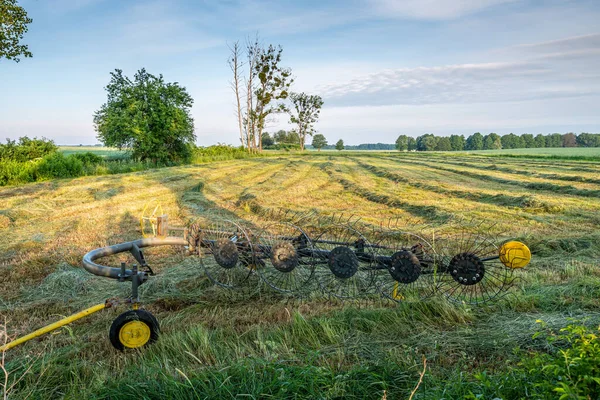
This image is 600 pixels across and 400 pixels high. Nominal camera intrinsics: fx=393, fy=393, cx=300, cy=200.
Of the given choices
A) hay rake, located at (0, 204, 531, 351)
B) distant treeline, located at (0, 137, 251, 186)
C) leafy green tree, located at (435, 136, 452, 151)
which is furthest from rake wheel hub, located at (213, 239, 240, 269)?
leafy green tree, located at (435, 136, 452, 151)

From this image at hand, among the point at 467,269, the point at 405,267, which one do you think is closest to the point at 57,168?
the point at 405,267

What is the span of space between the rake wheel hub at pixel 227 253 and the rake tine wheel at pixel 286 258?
0.26 metres

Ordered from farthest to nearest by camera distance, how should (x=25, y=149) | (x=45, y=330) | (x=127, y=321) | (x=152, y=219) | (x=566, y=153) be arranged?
(x=566, y=153) < (x=25, y=149) < (x=152, y=219) < (x=127, y=321) < (x=45, y=330)

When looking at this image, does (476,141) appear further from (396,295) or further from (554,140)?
(396,295)

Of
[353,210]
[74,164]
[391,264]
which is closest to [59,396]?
[391,264]

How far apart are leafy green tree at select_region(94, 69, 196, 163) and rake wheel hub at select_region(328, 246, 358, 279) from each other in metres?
26.7

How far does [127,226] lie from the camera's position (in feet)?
31.2

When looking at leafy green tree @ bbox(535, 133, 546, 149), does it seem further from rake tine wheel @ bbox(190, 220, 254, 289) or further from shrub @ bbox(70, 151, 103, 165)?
rake tine wheel @ bbox(190, 220, 254, 289)

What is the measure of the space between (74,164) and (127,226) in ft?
47.9

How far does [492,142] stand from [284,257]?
10428 cm

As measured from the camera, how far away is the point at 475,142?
324 ft

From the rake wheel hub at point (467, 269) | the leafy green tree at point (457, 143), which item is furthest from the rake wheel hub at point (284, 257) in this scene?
the leafy green tree at point (457, 143)

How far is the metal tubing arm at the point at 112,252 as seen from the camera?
405 cm

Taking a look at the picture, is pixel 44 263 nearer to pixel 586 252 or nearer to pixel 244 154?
pixel 586 252
